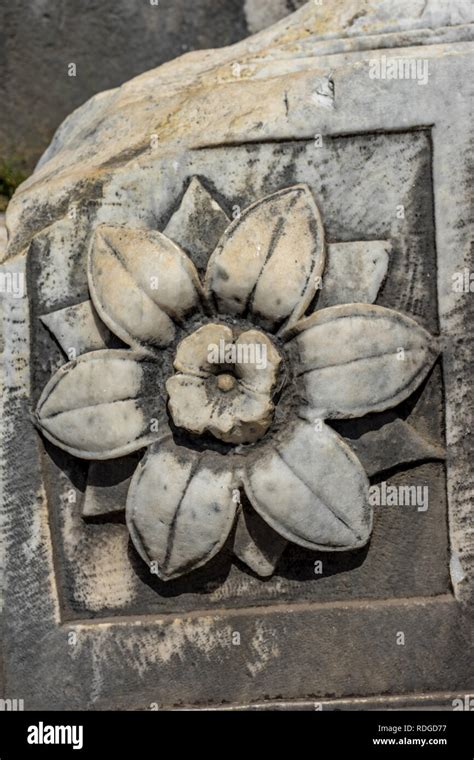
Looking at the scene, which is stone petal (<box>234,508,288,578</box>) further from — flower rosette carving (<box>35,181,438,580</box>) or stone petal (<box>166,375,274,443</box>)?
stone petal (<box>166,375,274,443</box>)

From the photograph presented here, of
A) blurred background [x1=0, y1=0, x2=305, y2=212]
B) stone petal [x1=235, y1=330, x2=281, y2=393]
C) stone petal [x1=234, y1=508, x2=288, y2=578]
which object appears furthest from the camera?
blurred background [x1=0, y1=0, x2=305, y2=212]

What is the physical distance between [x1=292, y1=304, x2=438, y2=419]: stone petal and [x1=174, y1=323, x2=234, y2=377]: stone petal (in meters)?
0.16

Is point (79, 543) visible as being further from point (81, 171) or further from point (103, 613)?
point (81, 171)

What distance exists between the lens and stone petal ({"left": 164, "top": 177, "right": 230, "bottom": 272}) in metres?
1.89

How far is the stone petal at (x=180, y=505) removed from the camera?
184 cm

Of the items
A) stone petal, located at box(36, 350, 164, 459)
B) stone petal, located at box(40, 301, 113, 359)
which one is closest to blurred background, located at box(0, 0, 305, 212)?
stone petal, located at box(40, 301, 113, 359)

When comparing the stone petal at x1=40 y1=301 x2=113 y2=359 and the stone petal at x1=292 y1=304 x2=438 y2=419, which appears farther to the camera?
the stone petal at x1=40 y1=301 x2=113 y2=359

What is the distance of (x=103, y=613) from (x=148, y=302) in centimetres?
69

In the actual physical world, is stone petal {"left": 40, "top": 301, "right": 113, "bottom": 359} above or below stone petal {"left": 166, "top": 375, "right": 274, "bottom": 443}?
above

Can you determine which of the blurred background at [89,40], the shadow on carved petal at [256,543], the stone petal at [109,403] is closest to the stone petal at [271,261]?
the stone petal at [109,403]

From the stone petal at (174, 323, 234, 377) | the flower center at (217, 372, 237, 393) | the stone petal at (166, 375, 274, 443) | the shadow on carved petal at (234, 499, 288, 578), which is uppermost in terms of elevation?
the stone petal at (174, 323, 234, 377)

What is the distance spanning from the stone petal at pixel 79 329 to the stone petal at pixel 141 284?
6 centimetres
